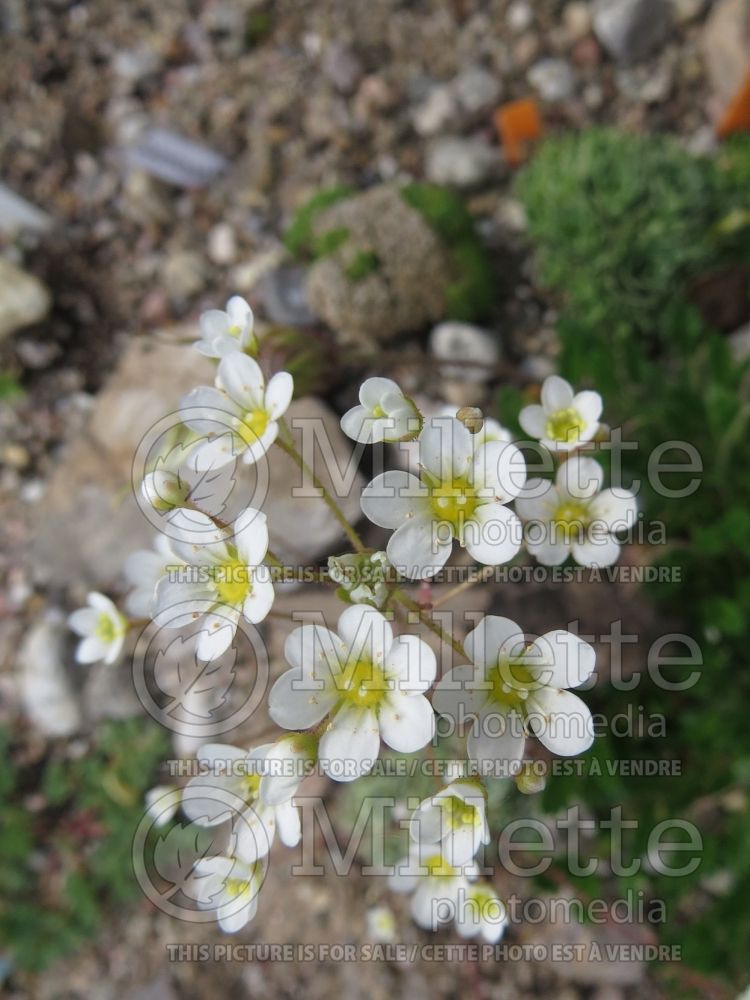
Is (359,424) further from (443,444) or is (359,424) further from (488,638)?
(488,638)

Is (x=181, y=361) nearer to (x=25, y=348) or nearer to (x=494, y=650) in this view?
(x=25, y=348)

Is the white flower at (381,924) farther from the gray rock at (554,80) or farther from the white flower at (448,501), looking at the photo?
the gray rock at (554,80)

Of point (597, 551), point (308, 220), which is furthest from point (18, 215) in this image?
point (597, 551)

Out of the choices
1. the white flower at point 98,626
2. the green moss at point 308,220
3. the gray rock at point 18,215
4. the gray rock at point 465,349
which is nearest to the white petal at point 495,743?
the white flower at point 98,626

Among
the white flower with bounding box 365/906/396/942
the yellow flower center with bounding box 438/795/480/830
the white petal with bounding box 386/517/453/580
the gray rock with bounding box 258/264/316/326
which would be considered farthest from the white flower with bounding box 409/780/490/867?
the gray rock with bounding box 258/264/316/326

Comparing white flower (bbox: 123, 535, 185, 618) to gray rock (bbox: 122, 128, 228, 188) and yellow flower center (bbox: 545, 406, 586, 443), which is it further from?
gray rock (bbox: 122, 128, 228, 188)
